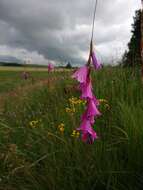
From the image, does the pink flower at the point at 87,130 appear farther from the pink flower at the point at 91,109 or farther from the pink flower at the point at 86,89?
the pink flower at the point at 86,89

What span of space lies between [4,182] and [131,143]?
1.09m

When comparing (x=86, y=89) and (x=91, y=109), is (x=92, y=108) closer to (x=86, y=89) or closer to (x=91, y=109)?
(x=91, y=109)

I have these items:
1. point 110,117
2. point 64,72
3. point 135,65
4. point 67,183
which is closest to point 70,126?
point 110,117

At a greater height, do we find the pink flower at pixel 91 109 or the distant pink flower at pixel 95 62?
the distant pink flower at pixel 95 62

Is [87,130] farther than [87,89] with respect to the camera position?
Yes

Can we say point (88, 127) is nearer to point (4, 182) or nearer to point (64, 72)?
point (4, 182)

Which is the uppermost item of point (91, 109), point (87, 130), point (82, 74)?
point (82, 74)

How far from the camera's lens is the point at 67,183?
2.39 meters

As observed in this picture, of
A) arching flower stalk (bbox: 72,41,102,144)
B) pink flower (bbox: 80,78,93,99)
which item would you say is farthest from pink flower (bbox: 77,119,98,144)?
pink flower (bbox: 80,78,93,99)

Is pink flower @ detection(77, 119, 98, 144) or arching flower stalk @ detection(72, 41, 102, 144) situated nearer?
arching flower stalk @ detection(72, 41, 102, 144)

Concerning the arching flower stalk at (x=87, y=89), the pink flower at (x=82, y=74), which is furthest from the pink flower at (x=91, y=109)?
the pink flower at (x=82, y=74)

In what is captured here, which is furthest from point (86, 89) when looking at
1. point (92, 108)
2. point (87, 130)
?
point (87, 130)

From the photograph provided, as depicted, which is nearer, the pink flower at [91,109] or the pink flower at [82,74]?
the pink flower at [82,74]

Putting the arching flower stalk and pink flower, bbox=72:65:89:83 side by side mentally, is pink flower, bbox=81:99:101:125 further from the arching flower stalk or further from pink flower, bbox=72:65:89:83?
pink flower, bbox=72:65:89:83
